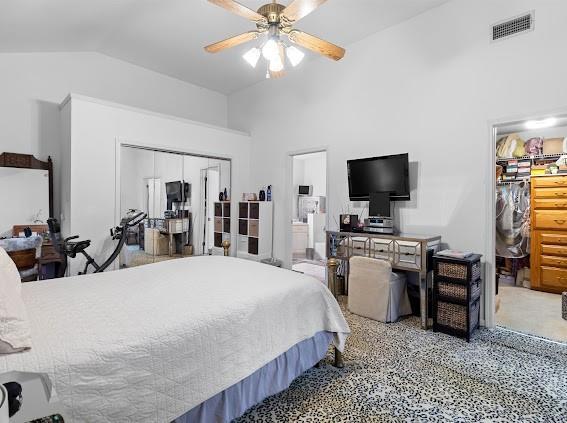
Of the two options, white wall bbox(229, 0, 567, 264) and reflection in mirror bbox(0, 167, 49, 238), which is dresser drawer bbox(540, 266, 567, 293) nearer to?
white wall bbox(229, 0, 567, 264)

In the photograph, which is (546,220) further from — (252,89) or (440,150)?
(252,89)

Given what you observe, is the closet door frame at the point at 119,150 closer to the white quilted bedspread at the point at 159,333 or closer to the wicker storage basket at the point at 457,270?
the white quilted bedspread at the point at 159,333

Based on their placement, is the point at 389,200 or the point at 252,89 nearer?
the point at 389,200

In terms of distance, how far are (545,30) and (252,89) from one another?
13.2 ft

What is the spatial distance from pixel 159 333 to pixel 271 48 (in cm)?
219

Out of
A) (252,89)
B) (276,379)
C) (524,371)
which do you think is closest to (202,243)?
(252,89)

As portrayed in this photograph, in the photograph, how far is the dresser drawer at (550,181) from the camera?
4.18 metres

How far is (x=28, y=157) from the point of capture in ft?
12.4

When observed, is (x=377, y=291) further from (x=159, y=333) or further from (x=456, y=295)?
(x=159, y=333)

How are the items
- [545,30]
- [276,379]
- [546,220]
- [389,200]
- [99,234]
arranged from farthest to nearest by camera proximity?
[546,220] → [99,234] → [389,200] → [545,30] → [276,379]

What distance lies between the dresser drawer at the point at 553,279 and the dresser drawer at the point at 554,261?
Answer: 0.06m

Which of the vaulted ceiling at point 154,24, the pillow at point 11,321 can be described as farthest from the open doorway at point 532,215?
the pillow at point 11,321

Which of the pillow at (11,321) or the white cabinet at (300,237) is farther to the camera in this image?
the white cabinet at (300,237)

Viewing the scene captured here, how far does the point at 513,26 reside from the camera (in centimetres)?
282
